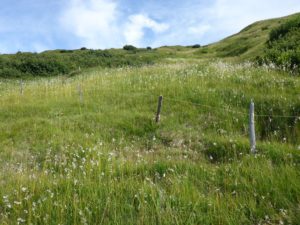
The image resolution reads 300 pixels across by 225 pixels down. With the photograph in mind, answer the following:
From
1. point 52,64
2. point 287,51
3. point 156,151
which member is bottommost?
point 156,151

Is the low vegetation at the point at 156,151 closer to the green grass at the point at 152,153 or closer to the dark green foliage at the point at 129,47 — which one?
the green grass at the point at 152,153

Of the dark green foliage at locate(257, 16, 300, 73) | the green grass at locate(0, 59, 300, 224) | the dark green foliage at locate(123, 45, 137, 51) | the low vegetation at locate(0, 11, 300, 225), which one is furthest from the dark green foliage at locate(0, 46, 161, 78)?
the low vegetation at locate(0, 11, 300, 225)

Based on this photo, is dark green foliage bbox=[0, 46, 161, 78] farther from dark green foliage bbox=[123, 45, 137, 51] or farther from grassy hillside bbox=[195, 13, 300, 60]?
dark green foliage bbox=[123, 45, 137, 51]

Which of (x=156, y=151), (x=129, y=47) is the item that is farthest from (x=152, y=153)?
(x=129, y=47)

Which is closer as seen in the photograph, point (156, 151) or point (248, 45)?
point (156, 151)

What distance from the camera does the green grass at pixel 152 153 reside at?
5.25 m

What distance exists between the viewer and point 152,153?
9.27 meters

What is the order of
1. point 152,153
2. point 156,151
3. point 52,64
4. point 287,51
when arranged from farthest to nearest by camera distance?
1. point 52,64
2. point 287,51
3. point 156,151
4. point 152,153

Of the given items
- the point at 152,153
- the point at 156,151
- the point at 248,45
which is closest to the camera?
the point at 152,153

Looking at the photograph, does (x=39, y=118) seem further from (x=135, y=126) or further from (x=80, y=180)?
(x=80, y=180)

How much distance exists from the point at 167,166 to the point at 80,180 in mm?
1946

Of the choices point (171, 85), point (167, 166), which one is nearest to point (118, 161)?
point (167, 166)

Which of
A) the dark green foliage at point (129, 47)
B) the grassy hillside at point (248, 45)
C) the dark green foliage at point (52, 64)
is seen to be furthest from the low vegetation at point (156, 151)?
the dark green foliage at point (129, 47)

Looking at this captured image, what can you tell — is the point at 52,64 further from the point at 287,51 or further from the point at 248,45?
the point at 287,51
